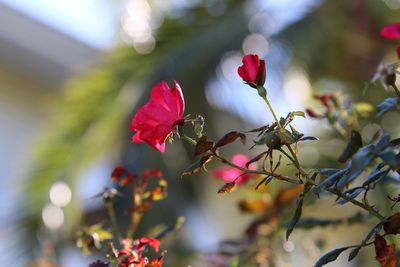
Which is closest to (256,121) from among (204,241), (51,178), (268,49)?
(268,49)

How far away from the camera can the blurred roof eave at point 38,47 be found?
6.28m

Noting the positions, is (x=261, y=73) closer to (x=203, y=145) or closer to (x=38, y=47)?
(x=203, y=145)

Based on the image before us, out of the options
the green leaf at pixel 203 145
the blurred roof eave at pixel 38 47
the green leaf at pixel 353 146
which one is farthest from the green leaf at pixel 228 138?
the blurred roof eave at pixel 38 47

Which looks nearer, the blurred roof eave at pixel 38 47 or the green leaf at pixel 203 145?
the green leaf at pixel 203 145

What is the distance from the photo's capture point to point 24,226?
3.54 m

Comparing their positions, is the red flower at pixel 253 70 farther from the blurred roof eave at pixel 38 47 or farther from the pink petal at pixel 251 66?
the blurred roof eave at pixel 38 47

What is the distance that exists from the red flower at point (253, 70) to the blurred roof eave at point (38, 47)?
17.5 feet

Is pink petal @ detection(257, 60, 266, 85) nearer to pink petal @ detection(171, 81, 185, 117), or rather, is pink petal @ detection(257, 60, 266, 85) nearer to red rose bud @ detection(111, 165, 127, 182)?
pink petal @ detection(171, 81, 185, 117)

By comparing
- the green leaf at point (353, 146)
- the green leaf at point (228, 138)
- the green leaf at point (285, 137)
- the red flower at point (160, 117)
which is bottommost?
the green leaf at point (353, 146)

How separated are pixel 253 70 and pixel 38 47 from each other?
576cm

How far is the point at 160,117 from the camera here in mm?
966

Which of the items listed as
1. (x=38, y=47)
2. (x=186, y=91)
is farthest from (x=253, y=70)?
(x=38, y=47)

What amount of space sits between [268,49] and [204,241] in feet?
3.32

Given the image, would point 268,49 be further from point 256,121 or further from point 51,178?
point 51,178
